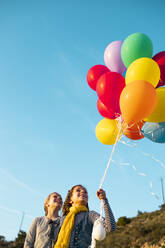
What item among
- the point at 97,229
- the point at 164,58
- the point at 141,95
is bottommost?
the point at 97,229

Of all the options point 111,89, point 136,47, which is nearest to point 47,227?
point 111,89

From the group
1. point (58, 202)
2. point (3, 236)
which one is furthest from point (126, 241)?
point (3, 236)

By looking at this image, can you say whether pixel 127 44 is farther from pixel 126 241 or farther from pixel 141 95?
pixel 126 241

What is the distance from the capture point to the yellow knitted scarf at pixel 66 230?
2.31m

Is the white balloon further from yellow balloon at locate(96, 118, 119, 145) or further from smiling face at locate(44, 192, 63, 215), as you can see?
yellow balloon at locate(96, 118, 119, 145)

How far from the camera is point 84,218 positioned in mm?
2494

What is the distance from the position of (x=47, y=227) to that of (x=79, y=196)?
52 cm

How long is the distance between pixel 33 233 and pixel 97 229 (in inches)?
35.2

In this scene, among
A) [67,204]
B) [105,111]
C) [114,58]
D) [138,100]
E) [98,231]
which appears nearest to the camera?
[98,231]

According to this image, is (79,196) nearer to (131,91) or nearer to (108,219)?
(108,219)

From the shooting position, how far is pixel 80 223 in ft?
8.04

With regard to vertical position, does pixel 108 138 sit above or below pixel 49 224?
above

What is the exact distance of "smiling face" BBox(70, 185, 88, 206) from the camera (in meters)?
2.63

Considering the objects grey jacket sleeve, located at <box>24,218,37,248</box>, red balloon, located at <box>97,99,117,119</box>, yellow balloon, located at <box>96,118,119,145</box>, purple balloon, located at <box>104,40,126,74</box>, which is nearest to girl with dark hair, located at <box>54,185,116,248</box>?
grey jacket sleeve, located at <box>24,218,37,248</box>
